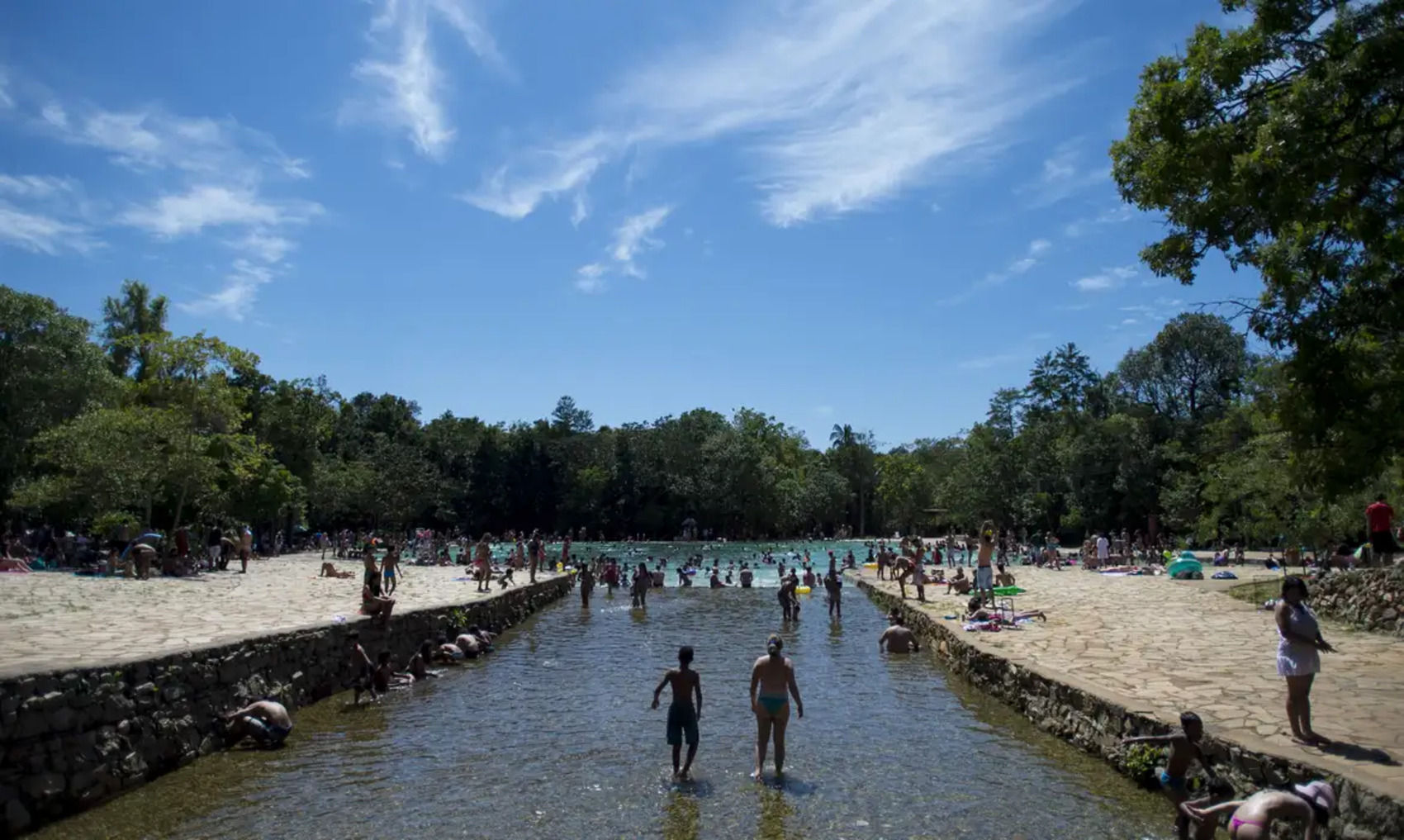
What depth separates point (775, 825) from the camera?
8.52 metres

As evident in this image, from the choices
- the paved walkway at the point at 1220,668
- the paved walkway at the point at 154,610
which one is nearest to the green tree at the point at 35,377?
the paved walkway at the point at 154,610

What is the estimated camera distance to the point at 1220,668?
486 inches

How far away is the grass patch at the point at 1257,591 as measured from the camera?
20797mm

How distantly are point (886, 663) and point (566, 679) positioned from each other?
268 inches

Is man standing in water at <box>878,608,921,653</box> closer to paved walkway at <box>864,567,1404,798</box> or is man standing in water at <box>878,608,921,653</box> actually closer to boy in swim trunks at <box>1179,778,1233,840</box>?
paved walkway at <box>864,567,1404,798</box>

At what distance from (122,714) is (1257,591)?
2343 cm

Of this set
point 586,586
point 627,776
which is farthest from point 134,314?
point 627,776

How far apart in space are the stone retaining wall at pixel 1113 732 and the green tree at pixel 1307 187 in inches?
137

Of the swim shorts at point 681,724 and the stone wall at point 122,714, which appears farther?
the swim shorts at point 681,724

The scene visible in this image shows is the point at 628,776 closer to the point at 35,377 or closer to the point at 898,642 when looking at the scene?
the point at 898,642

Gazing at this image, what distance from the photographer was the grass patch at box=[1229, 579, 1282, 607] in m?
20.8

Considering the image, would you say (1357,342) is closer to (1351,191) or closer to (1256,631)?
(1351,191)

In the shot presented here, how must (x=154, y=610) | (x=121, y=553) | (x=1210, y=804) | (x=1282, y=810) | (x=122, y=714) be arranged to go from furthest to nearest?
(x=121, y=553)
(x=154, y=610)
(x=122, y=714)
(x=1210, y=804)
(x=1282, y=810)

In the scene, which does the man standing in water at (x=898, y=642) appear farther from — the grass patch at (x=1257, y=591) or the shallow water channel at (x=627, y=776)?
the grass patch at (x=1257, y=591)
